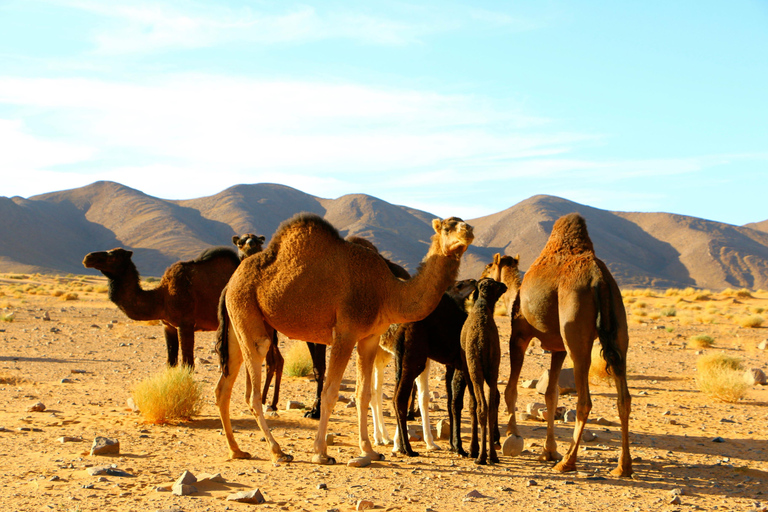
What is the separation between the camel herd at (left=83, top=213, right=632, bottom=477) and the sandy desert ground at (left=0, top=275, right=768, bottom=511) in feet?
1.41

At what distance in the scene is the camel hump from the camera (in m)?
8.52

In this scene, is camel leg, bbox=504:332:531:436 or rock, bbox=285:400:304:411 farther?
rock, bbox=285:400:304:411

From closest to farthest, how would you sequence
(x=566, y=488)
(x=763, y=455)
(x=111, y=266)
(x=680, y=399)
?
(x=566, y=488), (x=763, y=455), (x=111, y=266), (x=680, y=399)

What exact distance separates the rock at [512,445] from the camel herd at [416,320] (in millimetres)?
156

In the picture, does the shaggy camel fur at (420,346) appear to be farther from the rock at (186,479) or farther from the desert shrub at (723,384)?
the desert shrub at (723,384)

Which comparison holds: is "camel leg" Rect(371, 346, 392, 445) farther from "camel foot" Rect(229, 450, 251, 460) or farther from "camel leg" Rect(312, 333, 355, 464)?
"camel foot" Rect(229, 450, 251, 460)

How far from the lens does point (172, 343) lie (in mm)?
11766

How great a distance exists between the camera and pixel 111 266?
465 inches

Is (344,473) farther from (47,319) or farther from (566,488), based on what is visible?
(47,319)

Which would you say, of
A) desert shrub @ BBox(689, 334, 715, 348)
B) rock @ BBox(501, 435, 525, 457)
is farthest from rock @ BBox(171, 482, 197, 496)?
desert shrub @ BBox(689, 334, 715, 348)

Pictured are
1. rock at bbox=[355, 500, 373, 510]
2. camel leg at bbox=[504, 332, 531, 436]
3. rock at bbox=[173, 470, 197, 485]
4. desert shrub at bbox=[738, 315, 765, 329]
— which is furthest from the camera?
desert shrub at bbox=[738, 315, 765, 329]

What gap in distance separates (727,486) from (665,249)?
125 m

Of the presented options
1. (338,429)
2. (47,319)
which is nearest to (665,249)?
(47,319)

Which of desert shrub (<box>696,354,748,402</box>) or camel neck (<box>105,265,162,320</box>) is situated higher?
camel neck (<box>105,265,162,320</box>)
